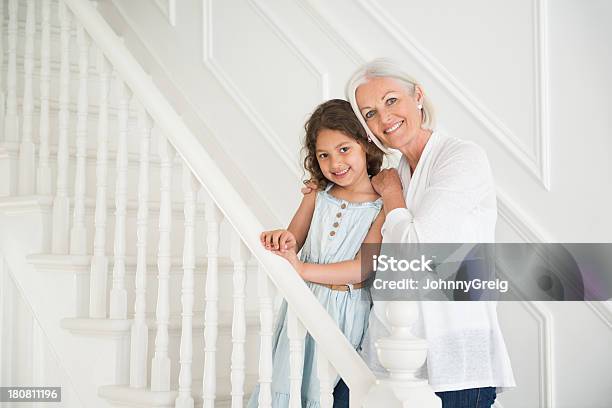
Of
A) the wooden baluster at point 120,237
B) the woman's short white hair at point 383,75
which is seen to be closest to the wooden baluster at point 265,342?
the woman's short white hair at point 383,75

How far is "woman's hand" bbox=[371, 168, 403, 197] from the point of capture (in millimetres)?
1796

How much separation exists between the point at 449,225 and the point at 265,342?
62 cm

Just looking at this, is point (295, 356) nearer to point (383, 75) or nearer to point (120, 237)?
point (383, 75)

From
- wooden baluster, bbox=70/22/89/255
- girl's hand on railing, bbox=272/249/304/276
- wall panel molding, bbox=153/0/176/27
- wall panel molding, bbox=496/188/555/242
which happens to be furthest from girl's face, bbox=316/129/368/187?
wall panel molding, bbox=153/0/176/27

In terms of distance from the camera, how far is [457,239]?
A: 5.20 feet

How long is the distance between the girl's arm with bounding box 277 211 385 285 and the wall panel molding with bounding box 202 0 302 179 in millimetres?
1162

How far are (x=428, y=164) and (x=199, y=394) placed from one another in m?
1.07

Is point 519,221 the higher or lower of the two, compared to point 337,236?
higher

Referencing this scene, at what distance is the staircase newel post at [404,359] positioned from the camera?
1.53 meters

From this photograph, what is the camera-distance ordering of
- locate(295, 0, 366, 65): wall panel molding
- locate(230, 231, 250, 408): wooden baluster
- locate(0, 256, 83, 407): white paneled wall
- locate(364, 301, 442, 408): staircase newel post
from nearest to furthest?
1. locate(364, 301, 442, 408): staircase newel post
2. locate(230, 231, 250, 408): wooden baluster
3. locate(0, 256, 83, 407): white paneled wall
4. locate(295, 0, 366, 65): wall panel molding

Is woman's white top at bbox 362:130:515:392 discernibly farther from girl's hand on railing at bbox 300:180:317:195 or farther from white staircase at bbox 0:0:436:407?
girl's hand on railing at bbox 300:180:317:195

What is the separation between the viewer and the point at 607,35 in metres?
2.30

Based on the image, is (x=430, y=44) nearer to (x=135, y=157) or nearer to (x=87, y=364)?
(x=135, y=157)

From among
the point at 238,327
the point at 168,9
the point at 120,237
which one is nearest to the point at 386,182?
the point at 238,327
